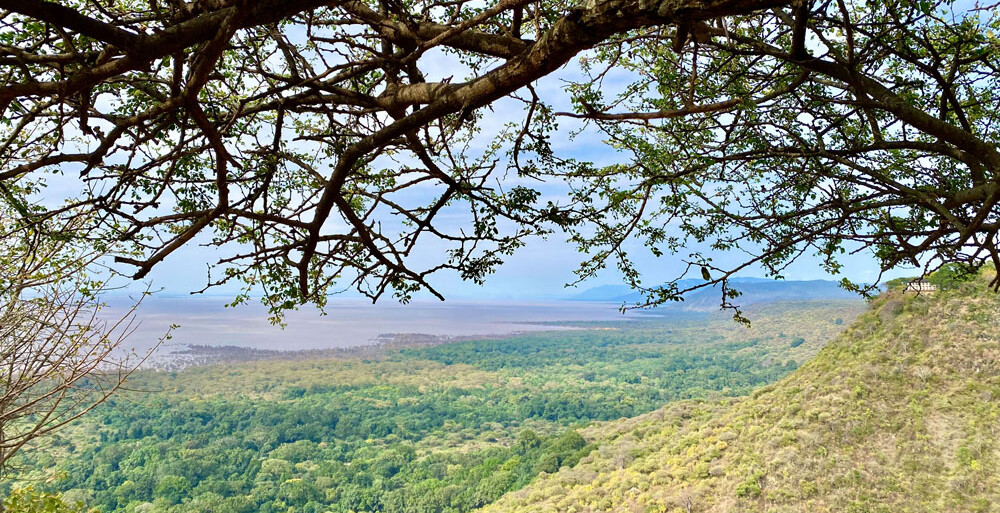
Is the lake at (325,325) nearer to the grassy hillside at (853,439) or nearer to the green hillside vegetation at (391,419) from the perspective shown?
the green hillside vegetation at (391,419)

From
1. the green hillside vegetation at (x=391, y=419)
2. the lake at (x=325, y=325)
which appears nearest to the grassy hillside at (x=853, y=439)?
the green hillside vegetation at (x=391, y=419)

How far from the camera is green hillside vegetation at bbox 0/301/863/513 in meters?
36.6

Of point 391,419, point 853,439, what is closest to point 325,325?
point 391,419

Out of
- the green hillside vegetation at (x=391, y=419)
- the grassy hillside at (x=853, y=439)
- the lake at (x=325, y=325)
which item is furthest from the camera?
the lake at (x=325, y=325)

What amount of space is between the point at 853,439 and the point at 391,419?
39.4 m

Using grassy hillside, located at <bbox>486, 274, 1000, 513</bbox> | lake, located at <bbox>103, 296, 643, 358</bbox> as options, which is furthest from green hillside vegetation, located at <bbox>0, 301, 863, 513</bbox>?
lake, located at <bbox>103, 296, 643, 358</bbox>

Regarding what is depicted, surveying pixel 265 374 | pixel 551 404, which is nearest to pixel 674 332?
pixel 551 404

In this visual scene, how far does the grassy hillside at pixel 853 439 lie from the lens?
19688 mm

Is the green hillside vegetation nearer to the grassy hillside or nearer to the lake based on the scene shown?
the grassy hillside

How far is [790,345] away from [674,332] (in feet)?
110

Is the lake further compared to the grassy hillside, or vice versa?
the lake

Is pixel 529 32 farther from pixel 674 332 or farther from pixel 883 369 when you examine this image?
pixel 674 332

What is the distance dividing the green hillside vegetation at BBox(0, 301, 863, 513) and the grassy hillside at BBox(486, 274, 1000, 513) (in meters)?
6.48

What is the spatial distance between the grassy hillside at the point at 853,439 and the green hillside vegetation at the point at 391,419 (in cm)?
648
